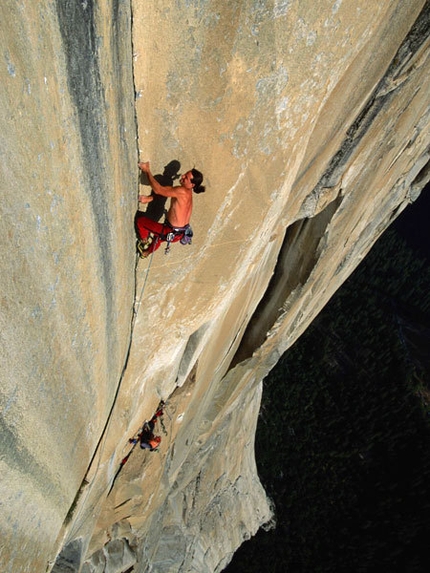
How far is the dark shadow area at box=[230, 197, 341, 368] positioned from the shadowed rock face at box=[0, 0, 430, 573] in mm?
62

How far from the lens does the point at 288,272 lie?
6477mm

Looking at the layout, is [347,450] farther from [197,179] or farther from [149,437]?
[197,179]

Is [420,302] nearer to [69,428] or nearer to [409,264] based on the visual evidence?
[409,264]

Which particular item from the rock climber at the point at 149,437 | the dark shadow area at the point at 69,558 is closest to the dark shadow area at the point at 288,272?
the rock climber at the point at 149,437

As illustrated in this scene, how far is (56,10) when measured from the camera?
61.9 inches

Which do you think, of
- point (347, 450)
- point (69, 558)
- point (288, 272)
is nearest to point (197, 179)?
point (288, 272)

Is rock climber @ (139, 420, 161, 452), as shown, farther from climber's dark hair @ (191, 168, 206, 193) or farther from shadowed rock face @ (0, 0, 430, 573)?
climber's dark hair @ (191, 168, 206, 193)

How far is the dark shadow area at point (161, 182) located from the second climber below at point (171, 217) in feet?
0.16

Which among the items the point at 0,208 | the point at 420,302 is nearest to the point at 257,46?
the point at 0,208

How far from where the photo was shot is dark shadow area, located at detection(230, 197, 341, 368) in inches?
221

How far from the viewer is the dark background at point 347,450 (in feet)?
43.5

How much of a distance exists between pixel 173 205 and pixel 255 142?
0.59m

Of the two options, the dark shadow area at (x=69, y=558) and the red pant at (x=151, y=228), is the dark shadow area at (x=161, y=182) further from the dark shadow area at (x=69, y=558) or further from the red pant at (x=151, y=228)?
the dark shadow area at (x=69, y=558)

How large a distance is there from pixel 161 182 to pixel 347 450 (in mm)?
13386
